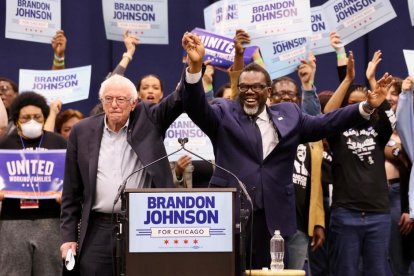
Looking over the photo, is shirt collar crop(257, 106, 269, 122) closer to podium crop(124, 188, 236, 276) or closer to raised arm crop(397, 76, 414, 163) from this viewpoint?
podium crop(124, 188, 236, 276)

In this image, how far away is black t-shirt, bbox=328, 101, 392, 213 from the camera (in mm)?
5934

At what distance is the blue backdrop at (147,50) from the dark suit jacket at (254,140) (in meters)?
3.68

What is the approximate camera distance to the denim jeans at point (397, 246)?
20.9 feet

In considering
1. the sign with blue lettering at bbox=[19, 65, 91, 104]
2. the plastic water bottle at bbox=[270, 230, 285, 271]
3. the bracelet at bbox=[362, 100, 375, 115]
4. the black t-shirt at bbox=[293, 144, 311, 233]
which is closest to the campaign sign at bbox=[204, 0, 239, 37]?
the sign with blue lettering at bbox=[19, 65, 91, 104]

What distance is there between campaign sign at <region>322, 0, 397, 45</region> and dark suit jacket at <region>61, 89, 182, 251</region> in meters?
2.61

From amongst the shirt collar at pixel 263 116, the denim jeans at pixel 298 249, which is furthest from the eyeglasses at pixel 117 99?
the denim jeans at pixel 298 249

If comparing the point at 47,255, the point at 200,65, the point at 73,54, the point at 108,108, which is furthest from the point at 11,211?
the point at 73,54

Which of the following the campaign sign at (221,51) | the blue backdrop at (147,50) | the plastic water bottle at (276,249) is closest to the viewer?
the plastic water bottle at (276,249)

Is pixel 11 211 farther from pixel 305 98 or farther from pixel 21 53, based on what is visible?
pixel 21 53

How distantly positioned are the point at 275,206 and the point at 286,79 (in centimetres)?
177

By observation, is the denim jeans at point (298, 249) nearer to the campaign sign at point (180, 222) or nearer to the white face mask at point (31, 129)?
the white face mask at point (31, 129)

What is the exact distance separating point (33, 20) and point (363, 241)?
324 cm

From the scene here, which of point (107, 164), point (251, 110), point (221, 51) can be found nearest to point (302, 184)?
point (221, 51)

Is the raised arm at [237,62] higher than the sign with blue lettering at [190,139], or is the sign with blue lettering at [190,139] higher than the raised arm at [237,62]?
the raised arm at [237,62]
